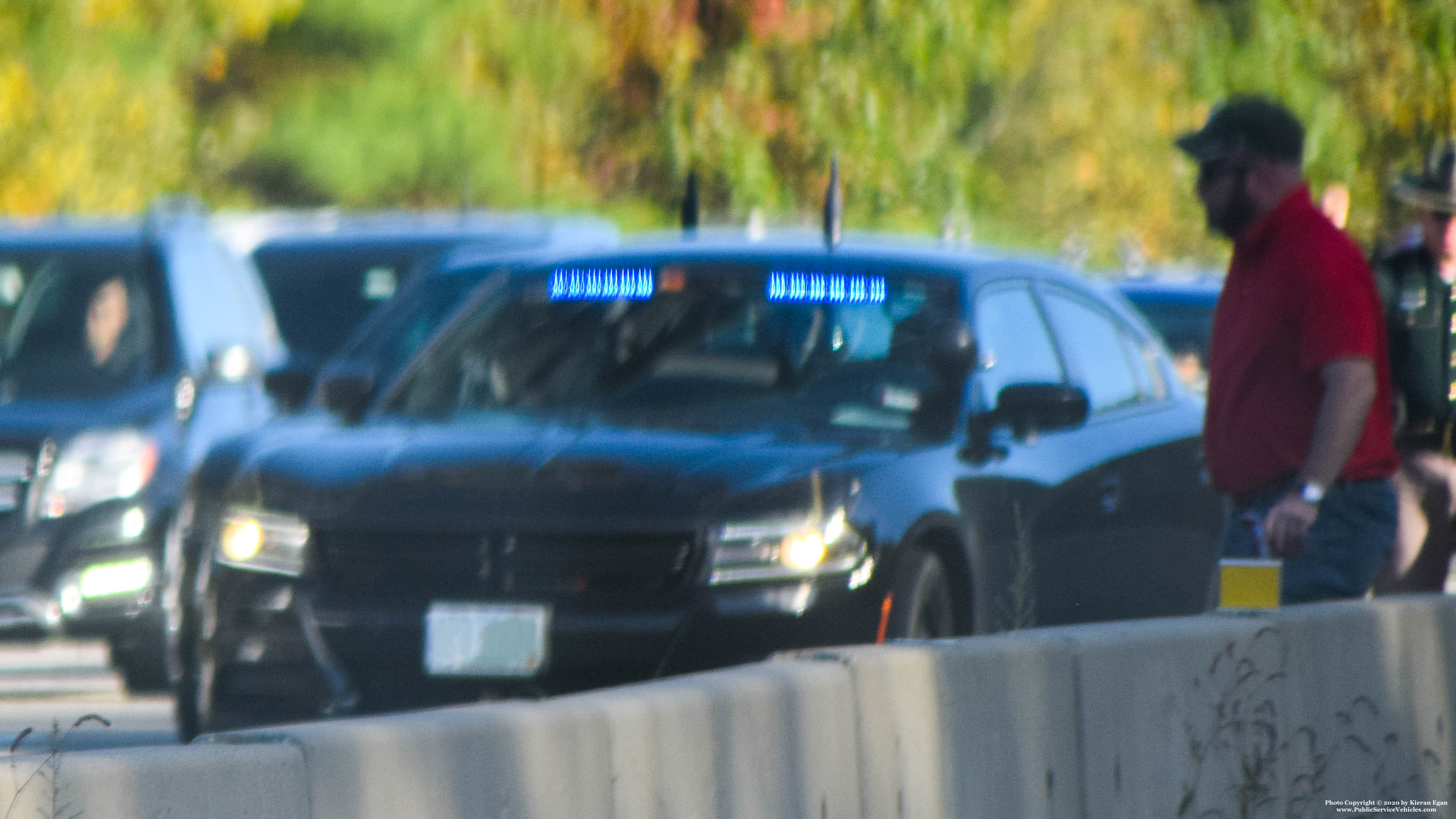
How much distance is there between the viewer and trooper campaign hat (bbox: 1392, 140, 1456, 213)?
870 centimetres

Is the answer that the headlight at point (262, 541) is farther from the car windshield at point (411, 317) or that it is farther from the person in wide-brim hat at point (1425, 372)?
the car windshield at point (411, 317)

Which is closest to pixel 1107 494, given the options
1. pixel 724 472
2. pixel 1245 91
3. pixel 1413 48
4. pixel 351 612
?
pixel 724 472

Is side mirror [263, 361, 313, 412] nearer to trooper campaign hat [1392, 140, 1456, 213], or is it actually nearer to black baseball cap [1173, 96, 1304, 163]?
trooper campaign hat [1392, 140, 1456, 213]

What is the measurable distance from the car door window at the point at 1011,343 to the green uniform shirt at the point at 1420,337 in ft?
3.27

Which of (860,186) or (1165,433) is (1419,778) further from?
(860,186)

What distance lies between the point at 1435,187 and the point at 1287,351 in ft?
7.02

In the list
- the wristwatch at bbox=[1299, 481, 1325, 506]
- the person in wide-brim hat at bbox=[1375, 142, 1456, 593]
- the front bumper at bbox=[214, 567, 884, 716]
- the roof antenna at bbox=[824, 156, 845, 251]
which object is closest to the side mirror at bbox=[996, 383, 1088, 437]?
the roof antenna at bbox=[824, 156, 845, 251]

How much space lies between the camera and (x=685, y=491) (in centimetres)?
711

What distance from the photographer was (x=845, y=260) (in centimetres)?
830

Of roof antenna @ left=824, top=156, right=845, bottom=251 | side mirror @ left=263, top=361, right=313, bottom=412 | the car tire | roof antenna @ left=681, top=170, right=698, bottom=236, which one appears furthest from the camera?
roof antenna @ left=681, top=170, right=698, bottom=236

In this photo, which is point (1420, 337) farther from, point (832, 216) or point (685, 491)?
point (685, 491)

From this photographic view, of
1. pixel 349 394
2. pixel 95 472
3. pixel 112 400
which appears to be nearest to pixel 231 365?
pixel 112 400

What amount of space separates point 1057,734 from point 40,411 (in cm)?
614

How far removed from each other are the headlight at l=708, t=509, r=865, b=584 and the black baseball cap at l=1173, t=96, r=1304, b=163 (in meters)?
1.26
